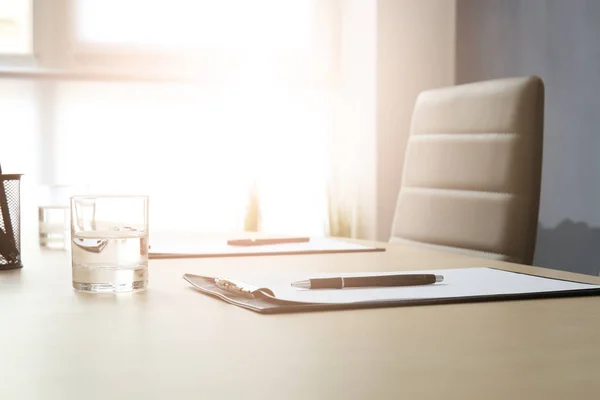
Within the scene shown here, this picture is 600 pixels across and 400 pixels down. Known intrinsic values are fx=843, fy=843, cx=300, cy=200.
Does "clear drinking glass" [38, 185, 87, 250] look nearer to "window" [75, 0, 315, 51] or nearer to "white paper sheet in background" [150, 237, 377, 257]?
"white paper sheet in background" [150, 237, 377, 257]


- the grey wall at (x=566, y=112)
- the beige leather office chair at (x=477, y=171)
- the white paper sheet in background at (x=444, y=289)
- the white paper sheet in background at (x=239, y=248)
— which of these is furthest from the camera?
the grey wall at (x=566, y=112)

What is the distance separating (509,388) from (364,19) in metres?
3.30

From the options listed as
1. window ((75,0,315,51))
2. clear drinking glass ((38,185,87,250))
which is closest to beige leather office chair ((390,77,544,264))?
clear drinking glass ((38,185,87,250))

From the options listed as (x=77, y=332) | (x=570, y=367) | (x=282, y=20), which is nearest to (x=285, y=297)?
(x=77, y=332)

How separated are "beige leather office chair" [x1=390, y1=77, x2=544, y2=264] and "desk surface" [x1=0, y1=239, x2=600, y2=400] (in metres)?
0.93

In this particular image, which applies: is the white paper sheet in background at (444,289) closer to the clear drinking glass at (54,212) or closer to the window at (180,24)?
the clear drinking glass at (54,212)

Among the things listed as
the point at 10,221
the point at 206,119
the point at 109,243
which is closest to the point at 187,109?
the point at 206,119

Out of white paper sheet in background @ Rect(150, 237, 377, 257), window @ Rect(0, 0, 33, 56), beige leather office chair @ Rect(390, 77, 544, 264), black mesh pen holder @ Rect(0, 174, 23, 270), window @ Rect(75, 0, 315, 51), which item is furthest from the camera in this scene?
window @ Rect(75, 0, 315, 51)

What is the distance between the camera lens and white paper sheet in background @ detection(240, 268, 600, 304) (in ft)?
2.90

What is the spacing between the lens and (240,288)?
0.91m

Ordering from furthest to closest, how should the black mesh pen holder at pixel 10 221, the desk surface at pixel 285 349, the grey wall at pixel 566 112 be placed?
the grey wall at pixel 566 112
the black mesh pen holder at pixel 10 221
the desk surface at pixel 285 349

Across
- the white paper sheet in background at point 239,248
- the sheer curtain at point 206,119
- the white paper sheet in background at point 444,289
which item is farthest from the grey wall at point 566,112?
the white paper sheet in background at point 444,289

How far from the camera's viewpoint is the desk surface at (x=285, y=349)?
1.77ft

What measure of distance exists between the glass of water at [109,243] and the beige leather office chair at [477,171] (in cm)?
104
